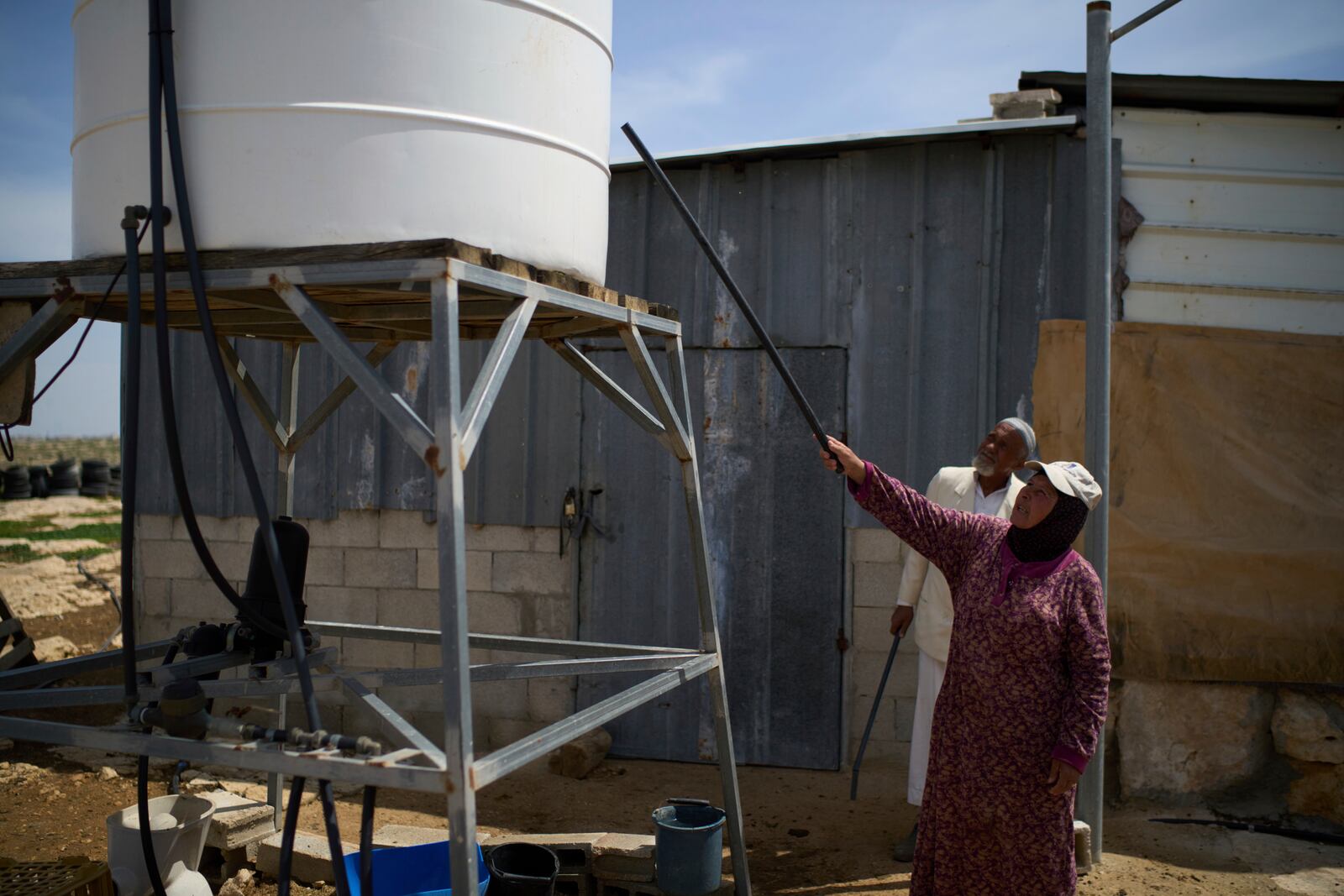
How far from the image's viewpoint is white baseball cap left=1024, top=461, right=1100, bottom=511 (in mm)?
3119

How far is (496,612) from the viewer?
6621 millimetres

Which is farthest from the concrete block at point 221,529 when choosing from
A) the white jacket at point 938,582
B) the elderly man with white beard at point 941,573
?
the elderly man with white beard at point 941,573

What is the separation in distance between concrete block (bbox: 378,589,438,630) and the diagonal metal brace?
13.7 feet

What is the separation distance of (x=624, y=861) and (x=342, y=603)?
328 cm

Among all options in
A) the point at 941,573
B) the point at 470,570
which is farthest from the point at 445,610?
the point at 470,570

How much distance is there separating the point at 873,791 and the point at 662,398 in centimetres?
321

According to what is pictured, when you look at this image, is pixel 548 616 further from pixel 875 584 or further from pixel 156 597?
pixel 156 597

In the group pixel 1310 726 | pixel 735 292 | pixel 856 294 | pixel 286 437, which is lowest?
pixel 1310 726

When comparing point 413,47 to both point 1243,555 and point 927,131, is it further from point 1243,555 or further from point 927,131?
point 1243,555

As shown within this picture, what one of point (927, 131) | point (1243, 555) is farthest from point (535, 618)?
point (1243, 555)

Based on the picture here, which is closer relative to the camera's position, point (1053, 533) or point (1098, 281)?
point (1053, 533)

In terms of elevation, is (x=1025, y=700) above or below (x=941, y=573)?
below

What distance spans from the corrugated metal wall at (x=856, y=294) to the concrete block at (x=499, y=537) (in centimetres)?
8

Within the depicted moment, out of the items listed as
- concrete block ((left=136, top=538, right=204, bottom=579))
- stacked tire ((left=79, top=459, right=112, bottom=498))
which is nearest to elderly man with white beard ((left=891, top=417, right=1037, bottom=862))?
concrete block ((left=136, top=538, right=204, bottom=579))
